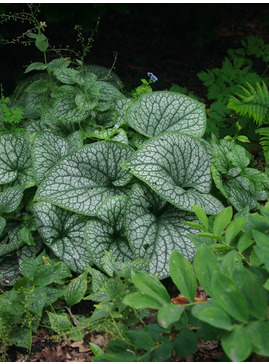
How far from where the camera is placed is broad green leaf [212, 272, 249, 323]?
1295 millimetres

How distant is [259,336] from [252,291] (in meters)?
0.14

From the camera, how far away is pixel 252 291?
1320 millimetres

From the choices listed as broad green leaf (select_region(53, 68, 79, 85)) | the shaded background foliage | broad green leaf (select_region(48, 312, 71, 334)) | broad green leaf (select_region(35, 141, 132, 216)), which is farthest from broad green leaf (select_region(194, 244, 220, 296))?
the shaded background foliage

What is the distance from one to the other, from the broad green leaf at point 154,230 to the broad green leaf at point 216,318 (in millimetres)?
1030

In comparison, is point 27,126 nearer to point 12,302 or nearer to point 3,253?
point 3,253

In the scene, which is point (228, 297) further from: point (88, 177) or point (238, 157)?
point (88, 177)

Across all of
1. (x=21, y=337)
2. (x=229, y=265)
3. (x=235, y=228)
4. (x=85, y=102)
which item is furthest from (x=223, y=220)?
(x=85, y=102)

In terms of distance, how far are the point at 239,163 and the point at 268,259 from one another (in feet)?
4.31

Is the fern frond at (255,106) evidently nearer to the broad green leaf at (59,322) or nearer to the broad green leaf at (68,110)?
the broad green leaf at (68,110)

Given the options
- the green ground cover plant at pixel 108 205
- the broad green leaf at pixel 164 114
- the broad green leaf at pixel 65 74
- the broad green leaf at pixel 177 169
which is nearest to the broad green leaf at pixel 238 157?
the green ground cover plant at pixel 108 205

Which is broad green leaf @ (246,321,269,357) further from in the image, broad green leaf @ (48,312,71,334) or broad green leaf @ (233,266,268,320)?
broad green leaf @ (48,312,71,334)

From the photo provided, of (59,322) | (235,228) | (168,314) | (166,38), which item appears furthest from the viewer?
(166,38)

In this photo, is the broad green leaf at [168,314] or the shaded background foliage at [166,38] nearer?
the broad green leaf at [168,314]

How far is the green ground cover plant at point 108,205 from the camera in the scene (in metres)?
2.04
